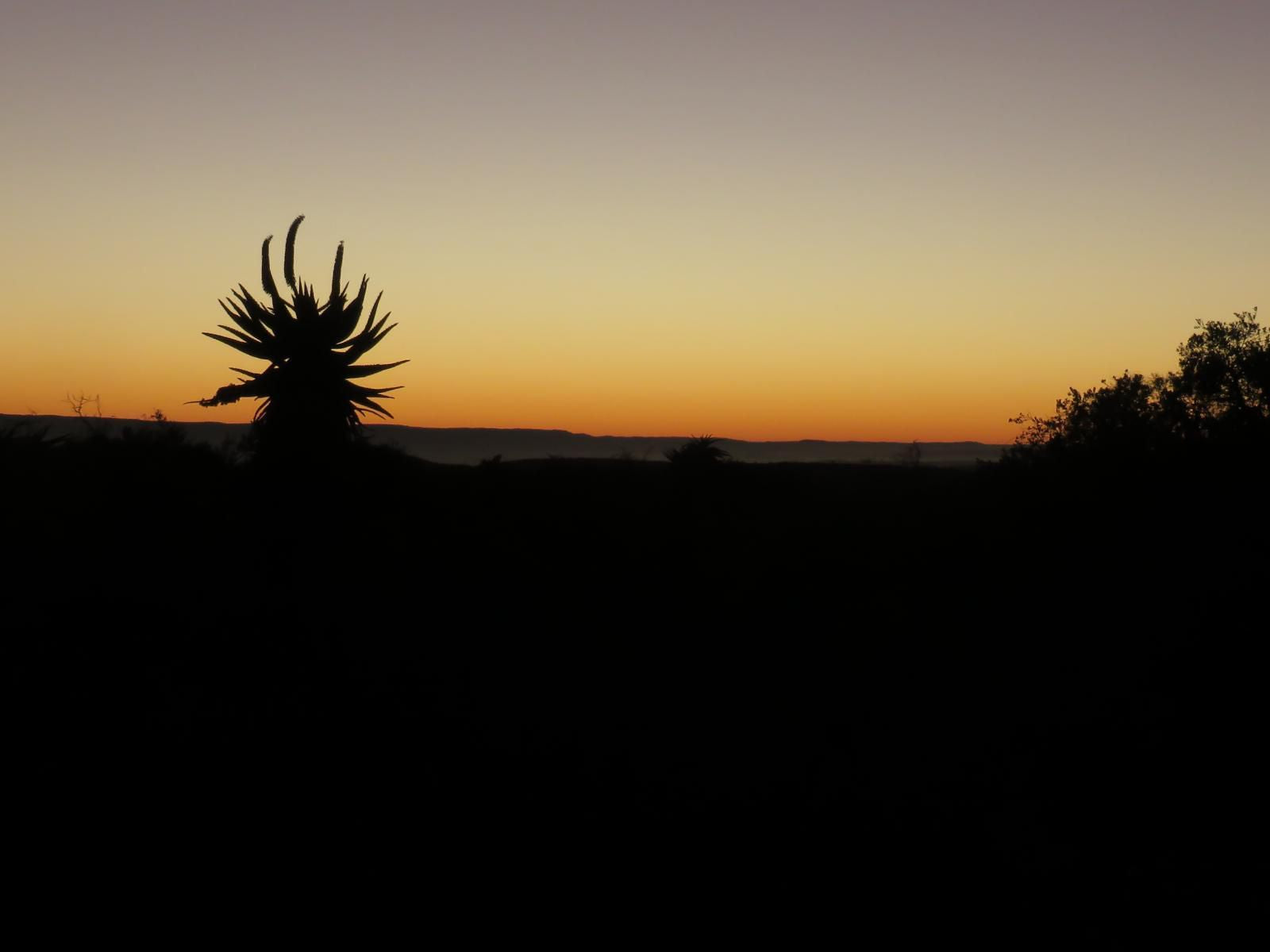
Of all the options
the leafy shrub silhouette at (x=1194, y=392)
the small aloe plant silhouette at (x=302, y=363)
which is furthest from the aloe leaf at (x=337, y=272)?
the leafy shrub silhouette at (x=1194, y=392)

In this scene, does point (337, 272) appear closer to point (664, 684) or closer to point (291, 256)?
point (291, 256)

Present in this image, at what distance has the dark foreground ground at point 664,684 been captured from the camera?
7.20 metres

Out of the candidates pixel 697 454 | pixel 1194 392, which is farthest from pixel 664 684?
pixel 1194 392

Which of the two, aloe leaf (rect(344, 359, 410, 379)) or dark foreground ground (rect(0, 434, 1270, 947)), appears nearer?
dark foreground ground (rect(0, 434, 1270, 947))

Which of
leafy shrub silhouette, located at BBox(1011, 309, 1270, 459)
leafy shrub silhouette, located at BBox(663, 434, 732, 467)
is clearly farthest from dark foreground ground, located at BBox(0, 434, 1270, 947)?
leafy shrub silhouette, located at BBox(1011, 309, 1270, 459)

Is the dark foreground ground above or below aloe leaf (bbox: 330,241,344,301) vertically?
below

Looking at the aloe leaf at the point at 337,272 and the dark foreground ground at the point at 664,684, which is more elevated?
the aloe leaf at the point at 337,272

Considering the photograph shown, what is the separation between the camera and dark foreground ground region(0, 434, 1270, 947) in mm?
7199

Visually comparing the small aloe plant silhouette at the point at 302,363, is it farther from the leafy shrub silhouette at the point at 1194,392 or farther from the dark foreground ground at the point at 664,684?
the leafy shrub silhouette at the point at 1194,392

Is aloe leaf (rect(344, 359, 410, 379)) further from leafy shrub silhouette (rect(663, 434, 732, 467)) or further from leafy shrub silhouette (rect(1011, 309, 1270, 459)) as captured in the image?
leafy shrub silhouette (rect(1011, 309, 1270, 459))

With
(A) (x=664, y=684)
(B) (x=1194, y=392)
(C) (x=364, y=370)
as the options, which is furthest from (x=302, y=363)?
(B) (x=1194, y=392)

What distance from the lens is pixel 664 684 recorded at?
10.3 metres

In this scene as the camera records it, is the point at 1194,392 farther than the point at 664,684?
Answer: Yes

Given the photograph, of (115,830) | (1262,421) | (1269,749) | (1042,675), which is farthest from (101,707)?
(1262,421)
